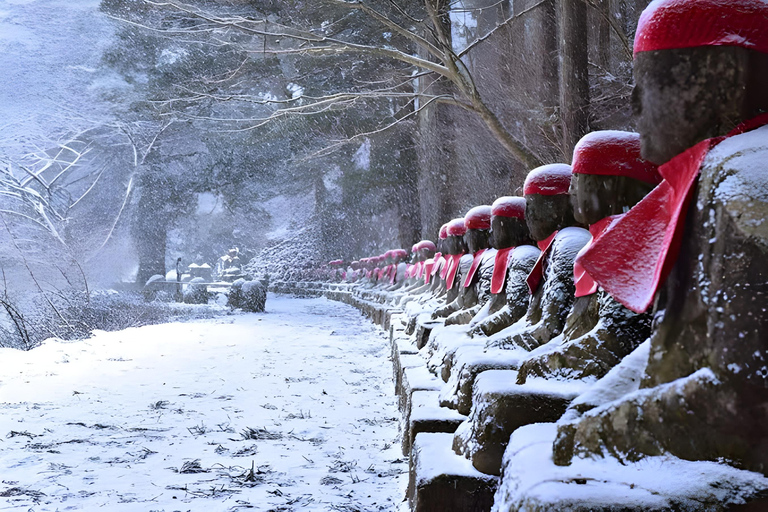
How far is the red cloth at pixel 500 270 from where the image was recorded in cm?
350

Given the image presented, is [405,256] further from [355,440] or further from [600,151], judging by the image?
[600,151]

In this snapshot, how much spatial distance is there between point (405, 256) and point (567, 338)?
1061 cm

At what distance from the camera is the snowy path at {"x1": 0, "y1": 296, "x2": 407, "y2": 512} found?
9.42 ft

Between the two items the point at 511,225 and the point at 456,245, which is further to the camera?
the point at 456,245

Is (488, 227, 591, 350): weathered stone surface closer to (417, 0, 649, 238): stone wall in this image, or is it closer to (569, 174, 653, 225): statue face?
(569, 174, 653, 225): statue face

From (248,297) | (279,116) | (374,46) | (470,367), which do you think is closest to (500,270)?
(470,367)

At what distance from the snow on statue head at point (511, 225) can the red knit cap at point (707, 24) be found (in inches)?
86.8

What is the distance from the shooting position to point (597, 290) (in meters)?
2.04

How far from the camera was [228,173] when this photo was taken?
22.4 m

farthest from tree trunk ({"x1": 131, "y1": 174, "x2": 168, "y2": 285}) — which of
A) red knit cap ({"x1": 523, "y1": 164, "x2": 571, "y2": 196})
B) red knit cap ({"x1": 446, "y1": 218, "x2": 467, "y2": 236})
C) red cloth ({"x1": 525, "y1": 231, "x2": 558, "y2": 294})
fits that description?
red cloth ({"x1": 525, "y1": 231, "x2": 558, "y2": 294})

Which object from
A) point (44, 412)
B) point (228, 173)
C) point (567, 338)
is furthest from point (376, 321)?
point (228, 173)

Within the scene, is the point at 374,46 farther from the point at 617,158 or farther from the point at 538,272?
the point at 617,158

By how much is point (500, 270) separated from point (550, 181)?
0.82 meters

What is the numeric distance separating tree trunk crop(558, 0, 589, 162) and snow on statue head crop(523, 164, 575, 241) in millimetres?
3610
